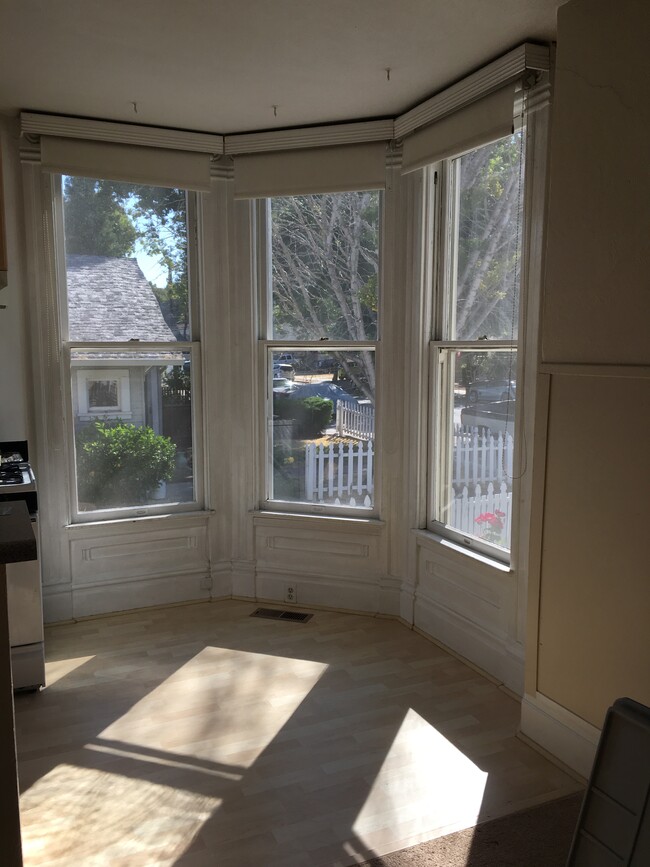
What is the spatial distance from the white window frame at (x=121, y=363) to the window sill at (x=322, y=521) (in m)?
0.41

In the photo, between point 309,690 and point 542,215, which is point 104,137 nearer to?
point 542,215

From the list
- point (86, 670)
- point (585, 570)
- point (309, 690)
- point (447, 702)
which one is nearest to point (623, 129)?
point (585, 570)

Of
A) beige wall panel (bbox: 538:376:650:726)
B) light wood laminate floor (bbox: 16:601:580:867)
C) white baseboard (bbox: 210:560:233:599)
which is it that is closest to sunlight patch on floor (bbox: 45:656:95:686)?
light wood laminate floor (bbox: 16:601:580:867)

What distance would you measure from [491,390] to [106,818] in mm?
2360

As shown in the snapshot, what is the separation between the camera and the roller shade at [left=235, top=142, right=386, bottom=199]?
388 cm

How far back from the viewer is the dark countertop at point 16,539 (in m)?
1.37

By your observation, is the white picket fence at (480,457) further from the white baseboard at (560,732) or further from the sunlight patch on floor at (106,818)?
the sunlight patch on floor at (106,818)

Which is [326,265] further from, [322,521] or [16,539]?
[16,539]

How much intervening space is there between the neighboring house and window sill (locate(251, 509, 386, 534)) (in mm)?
877

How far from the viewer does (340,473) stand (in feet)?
14.0

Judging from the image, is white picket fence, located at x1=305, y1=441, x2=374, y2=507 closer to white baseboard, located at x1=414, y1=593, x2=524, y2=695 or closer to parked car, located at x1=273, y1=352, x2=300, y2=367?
parked car, located at x1=273, y1=352, x2=300, y2=367

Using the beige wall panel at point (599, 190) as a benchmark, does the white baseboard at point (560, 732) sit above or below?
below

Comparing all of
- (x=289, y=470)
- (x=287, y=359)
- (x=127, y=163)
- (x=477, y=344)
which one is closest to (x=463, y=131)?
(x=477, y=344)

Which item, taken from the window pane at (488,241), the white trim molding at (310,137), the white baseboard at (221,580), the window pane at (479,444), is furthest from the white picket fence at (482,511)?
the white trim molding at (310,137)
